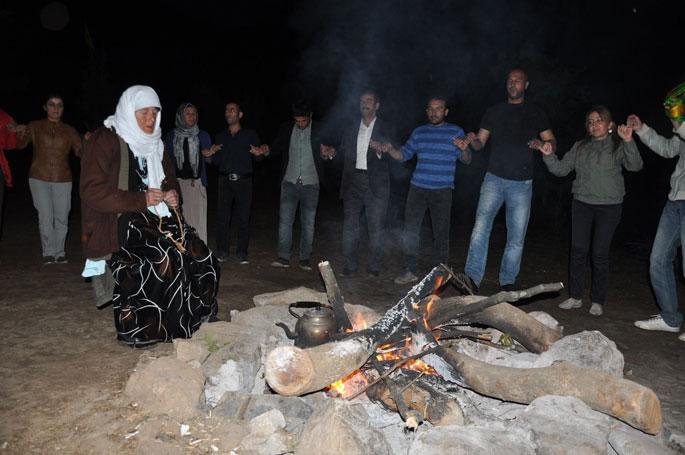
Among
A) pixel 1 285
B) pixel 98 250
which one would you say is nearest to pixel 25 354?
pixel 98 250

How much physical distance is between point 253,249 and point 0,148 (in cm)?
358

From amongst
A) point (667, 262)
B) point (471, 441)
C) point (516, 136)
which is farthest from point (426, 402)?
point (516, 136)

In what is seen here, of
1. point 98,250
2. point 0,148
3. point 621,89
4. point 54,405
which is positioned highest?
point 621,89

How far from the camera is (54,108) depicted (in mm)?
6539

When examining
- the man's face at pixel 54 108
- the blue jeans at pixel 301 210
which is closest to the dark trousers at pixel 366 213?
the blue jeans at pixel 301 210

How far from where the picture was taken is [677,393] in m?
3.71

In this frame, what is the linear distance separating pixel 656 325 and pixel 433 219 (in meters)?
2.52

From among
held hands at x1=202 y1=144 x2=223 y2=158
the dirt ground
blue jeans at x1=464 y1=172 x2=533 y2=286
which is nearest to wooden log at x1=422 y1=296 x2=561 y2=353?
the dirt ground

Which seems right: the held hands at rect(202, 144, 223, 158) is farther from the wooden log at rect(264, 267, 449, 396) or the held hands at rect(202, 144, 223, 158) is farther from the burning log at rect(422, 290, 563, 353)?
the wooden log at rect(264, 267, 449, 396)

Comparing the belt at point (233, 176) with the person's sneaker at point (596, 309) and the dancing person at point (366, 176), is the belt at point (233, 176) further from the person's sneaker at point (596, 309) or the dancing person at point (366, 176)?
the person's sneaker at point (596, 309)

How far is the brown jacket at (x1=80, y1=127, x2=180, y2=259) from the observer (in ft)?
13.9

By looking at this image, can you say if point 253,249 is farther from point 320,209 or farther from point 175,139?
point 320,209

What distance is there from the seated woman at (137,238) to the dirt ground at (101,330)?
302mm

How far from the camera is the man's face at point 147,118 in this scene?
443 cm
